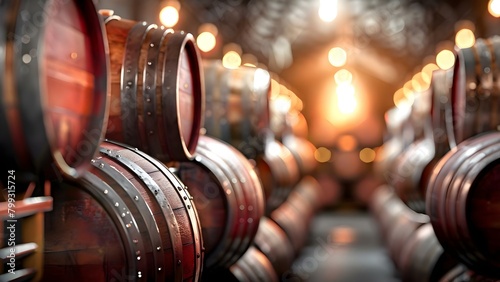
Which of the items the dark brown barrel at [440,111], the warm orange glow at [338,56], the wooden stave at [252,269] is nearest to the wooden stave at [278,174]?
the wooden stave at [252,269]

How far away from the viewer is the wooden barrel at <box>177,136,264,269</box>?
3.80 m

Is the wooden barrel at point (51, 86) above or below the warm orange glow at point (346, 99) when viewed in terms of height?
above

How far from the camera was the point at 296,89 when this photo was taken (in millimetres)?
23047

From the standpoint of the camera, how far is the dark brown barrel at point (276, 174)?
240 inches

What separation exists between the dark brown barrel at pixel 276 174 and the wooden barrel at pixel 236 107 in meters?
0.65

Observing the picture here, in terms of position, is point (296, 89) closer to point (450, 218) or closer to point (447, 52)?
point (447, 52)

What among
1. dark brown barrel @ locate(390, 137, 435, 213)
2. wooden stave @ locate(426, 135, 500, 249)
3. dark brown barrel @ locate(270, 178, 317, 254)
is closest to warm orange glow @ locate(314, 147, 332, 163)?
dark brown barrel @ locate(270, 178, 317, 254)

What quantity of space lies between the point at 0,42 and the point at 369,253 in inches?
318

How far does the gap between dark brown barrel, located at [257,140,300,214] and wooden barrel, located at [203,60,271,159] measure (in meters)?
0.65

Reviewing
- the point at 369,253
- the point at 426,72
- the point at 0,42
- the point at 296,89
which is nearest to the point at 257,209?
the point at 0,42

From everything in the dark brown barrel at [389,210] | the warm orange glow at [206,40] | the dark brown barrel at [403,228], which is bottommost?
the dark brown barrel at [389,210]

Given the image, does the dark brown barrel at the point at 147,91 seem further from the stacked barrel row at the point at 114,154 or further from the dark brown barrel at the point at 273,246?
the dark brown barrel at the point at 273,246

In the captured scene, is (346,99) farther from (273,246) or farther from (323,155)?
(273,246)

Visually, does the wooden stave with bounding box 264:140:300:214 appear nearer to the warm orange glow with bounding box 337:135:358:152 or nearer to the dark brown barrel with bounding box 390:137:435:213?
the dark brown barrel with bounding box 390:137:435:213
